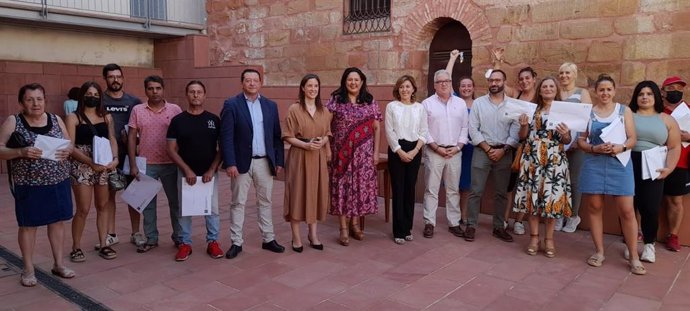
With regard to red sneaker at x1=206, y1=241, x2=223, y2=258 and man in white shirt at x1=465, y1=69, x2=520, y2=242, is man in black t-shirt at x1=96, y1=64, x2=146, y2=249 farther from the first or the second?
man in white shirt at x1=465, y1=69, x2=520, y2=242

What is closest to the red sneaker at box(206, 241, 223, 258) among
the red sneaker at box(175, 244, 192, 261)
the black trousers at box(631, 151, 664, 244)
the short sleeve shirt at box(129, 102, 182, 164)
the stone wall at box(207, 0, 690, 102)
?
the red sneaker at box(175, 244, 192, 261)

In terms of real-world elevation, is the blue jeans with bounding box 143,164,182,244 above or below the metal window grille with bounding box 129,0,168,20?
below

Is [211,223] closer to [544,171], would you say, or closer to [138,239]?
[138,239]

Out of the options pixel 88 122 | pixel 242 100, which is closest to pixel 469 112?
pixel 242 100

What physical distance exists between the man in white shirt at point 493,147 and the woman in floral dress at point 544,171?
0.33 metres

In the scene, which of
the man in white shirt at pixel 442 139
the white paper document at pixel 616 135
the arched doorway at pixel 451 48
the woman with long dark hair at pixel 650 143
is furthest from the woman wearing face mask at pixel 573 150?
A: the arched doorway at pixel 451 48

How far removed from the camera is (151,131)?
14.4ft

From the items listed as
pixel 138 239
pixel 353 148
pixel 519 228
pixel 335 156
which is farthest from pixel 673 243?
pixel 138 239

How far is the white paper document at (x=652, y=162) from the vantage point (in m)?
4.32

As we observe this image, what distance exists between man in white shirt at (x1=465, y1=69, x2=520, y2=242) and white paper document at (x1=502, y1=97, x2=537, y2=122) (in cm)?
17

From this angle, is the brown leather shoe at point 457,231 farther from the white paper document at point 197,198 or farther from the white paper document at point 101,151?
the white paper document at point 101,151

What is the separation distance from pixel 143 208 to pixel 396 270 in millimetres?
2185

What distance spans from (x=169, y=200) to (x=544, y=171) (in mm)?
3238

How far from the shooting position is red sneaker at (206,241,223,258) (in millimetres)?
4543
